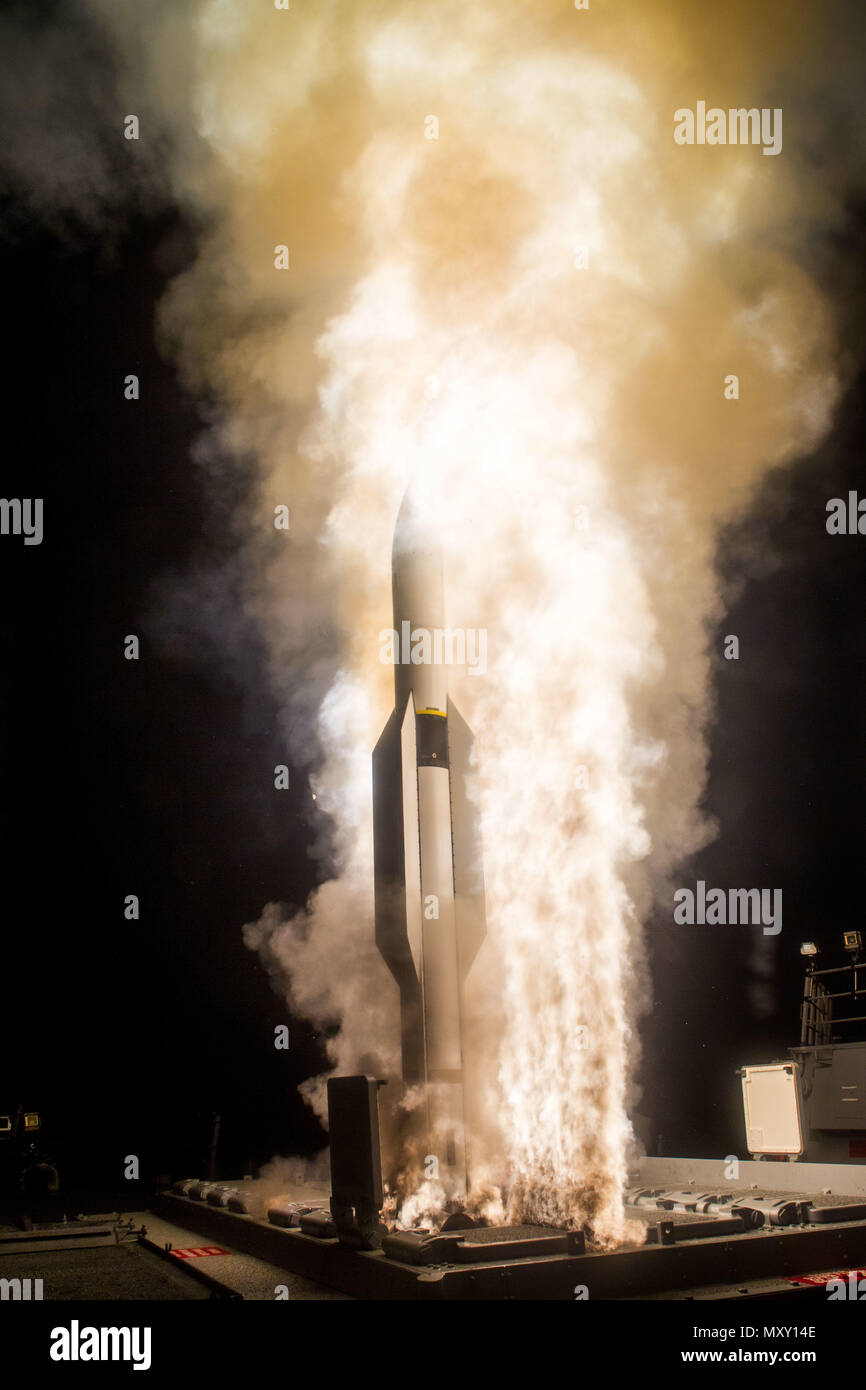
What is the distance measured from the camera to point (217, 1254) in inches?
432

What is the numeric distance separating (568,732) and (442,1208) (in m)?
4.89

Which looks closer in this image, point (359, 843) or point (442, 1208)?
point (442, 1208)

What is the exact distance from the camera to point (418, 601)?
1175cm

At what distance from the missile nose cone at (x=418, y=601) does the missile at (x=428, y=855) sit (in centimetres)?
1

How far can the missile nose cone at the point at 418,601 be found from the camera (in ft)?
38.3

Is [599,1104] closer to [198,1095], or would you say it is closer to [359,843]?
[359,843]

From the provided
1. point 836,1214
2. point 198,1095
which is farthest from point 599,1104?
point 198,1095

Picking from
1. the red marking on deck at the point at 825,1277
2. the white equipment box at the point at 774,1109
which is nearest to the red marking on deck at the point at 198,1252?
the red marking on deck at the point at 825,1277

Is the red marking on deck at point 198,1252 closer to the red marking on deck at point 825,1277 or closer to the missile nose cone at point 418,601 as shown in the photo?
the red marking on deck at point 825,1277

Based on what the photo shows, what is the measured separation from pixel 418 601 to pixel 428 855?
2.72 meters

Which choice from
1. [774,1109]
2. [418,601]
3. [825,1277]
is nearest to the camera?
[825,1277]

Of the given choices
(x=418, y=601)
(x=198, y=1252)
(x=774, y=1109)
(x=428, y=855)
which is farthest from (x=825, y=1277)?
(x=418, y=601)

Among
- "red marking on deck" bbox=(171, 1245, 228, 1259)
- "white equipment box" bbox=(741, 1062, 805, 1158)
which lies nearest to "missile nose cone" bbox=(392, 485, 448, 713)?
"red marking on deck" bbox=(171, 1245, 228, 1259)

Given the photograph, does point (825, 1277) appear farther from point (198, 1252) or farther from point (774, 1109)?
point (198, 1252)
